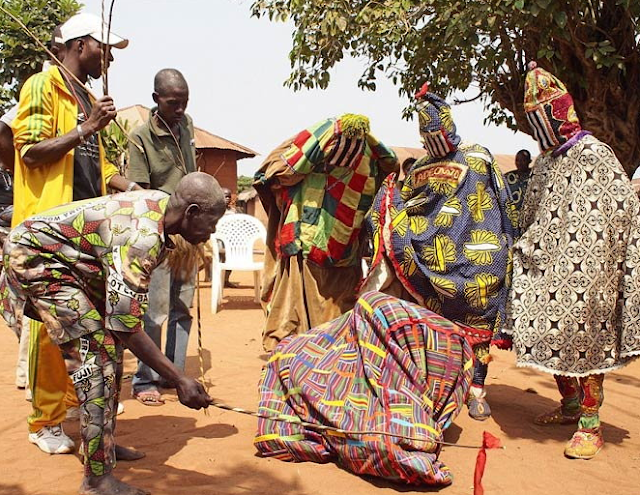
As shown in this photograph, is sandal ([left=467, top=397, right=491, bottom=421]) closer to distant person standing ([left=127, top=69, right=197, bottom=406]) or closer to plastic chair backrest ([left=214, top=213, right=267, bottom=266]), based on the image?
distant person standing ([left=127, top=69, right=197, bottom=406])

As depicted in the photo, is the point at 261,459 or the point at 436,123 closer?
the point at 261,459

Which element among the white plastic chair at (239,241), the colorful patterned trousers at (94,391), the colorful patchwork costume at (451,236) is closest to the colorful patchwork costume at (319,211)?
the colorful patchwork costume at (451,236)

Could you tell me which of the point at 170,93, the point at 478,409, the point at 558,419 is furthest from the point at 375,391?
the point at 170,93

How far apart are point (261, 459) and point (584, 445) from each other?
187cm

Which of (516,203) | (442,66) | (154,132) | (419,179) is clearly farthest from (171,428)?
(442,66)

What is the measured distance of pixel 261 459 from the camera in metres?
3.73

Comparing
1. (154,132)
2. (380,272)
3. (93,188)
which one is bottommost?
(380,272)

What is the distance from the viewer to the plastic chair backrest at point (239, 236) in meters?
10.1

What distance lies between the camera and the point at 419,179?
187 inches

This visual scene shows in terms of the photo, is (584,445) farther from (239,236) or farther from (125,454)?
(239,236)

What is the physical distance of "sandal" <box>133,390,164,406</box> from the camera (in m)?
4.75

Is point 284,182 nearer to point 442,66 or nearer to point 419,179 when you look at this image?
point 419,179

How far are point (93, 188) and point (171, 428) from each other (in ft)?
5.11

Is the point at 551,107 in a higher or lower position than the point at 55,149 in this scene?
higher
